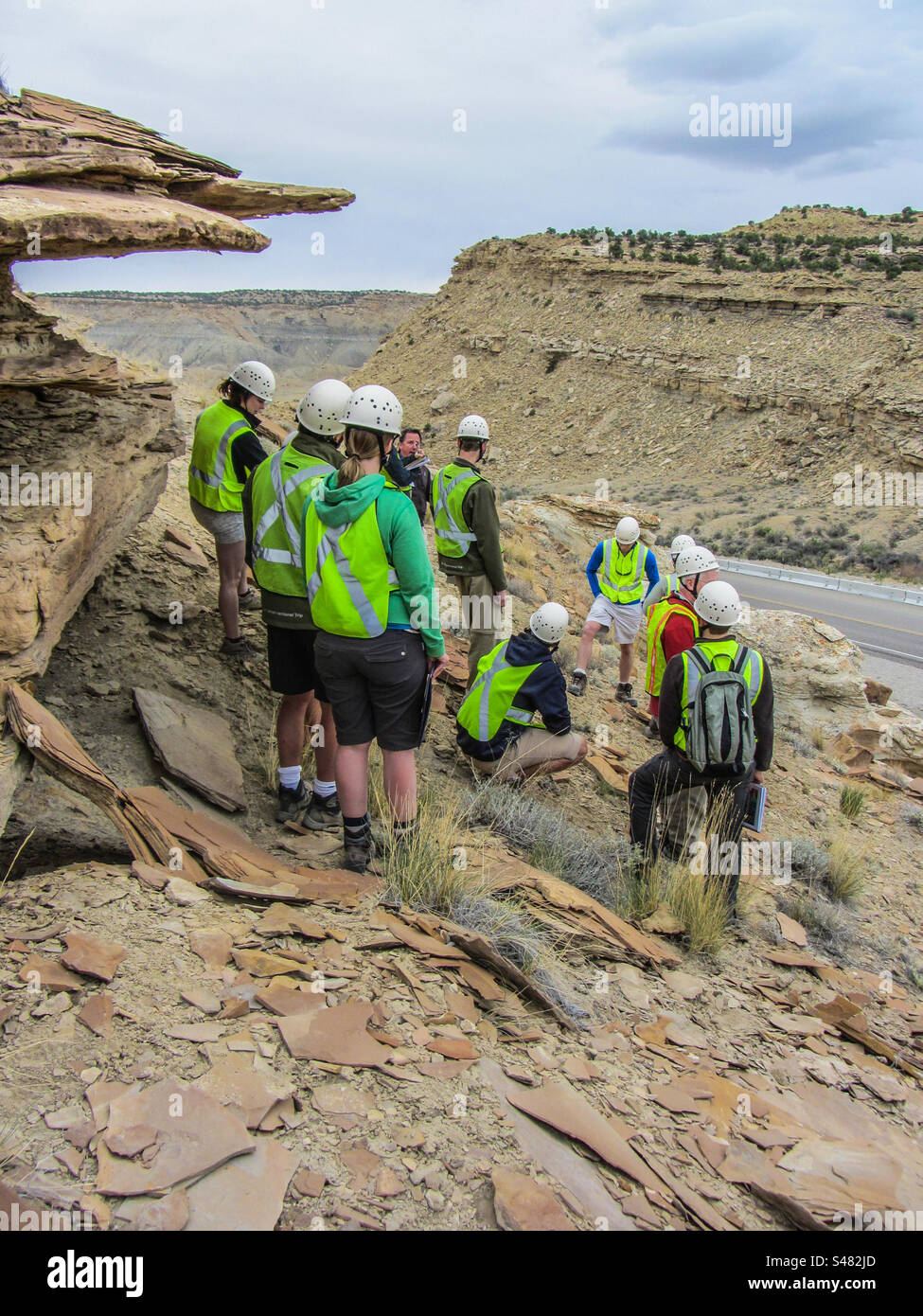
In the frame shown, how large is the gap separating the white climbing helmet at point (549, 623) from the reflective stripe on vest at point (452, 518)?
41.7 inches

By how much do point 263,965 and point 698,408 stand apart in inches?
1637

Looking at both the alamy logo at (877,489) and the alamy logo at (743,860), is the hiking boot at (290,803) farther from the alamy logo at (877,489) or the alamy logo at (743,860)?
the alamy logo at (877,489)

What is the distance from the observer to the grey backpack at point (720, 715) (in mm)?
4520

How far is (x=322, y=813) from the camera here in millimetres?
4676

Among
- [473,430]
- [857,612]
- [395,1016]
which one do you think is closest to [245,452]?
[473,430]

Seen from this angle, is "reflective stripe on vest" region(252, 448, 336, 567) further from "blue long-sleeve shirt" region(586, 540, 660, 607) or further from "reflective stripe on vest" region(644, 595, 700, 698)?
"blue long-sleeve shirt" region(586, 540, 660, 607)

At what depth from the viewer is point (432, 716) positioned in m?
6.69

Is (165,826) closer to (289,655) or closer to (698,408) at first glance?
(289,655)

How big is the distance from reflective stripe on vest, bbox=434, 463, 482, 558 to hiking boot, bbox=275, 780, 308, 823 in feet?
7.98

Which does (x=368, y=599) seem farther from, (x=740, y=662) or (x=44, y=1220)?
(x=44, y=1220)

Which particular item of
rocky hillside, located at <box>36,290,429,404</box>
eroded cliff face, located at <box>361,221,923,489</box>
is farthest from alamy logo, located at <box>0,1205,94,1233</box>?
rocky hillside, located at <box>36,290,429,404</box>

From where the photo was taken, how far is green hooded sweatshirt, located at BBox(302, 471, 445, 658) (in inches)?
143

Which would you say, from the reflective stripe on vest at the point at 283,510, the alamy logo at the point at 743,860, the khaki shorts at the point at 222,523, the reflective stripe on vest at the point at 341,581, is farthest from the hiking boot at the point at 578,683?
the reflective stripe on vest at the point at 341,581

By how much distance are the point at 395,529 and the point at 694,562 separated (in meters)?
2.79
